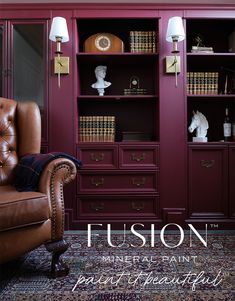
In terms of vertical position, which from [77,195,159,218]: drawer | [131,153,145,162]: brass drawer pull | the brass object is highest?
the brass object

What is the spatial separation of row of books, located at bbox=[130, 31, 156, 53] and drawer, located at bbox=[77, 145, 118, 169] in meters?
0.96

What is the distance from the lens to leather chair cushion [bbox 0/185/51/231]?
1.36m

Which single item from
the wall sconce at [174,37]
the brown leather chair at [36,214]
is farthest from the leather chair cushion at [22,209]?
the wall sconce at [174,37]

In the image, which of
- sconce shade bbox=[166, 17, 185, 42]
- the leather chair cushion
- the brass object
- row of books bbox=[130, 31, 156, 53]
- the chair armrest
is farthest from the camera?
row of books bbox=[130, 31, 156, 53]

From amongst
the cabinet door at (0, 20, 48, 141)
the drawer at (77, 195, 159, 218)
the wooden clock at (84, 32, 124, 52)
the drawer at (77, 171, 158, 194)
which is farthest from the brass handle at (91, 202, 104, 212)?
the wooden clock at (84, 32, 124, 52)

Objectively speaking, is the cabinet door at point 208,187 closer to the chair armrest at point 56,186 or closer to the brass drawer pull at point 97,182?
the brass drawer pull at point 97,182

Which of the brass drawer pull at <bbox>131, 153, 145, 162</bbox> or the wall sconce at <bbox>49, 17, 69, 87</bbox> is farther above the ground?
the wall sconce at <bbox>49, 17, 69, 87</bbox>

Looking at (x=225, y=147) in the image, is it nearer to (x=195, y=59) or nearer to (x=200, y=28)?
(x=195, y=59)

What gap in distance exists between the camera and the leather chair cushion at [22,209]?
1.36 m

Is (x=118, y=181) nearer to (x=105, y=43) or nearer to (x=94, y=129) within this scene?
(x=94, y=129)

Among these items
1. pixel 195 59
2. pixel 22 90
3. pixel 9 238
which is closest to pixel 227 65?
pixel 195 59

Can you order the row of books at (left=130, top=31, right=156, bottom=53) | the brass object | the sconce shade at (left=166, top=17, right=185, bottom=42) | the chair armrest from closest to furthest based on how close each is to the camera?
the chair armrest
the sconce shade at (left=166, top=17, right=185, bottom=42)
the brass object
the row of books at (left=130, top=31, right=156, bottom=53)

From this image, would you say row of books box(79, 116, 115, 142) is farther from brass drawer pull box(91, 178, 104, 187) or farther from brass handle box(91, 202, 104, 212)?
brass handle box(91, 202, 104, 212)

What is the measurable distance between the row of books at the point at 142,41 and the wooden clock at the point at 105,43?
0.38ft
